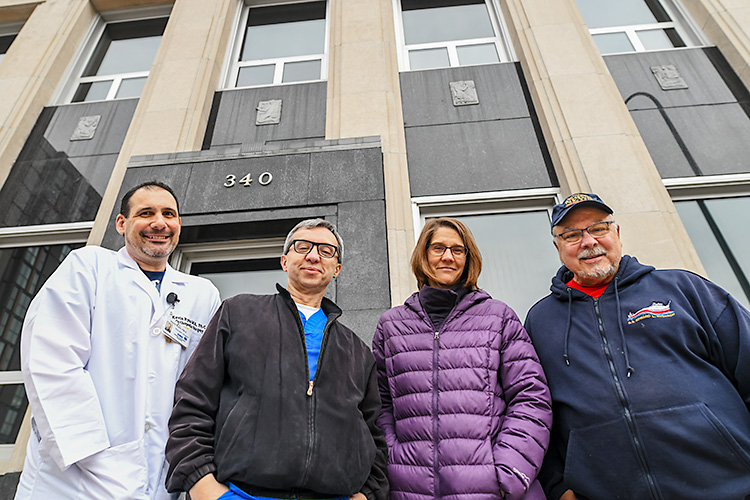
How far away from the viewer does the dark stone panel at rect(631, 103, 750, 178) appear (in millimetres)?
4945

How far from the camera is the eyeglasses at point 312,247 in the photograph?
2.23 metres

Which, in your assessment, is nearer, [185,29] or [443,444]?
[443,444]

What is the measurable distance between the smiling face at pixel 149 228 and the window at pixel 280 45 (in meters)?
4.44

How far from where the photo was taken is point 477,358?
6.77 feet

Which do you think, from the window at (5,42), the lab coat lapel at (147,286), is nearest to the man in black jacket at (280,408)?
the lab coat lapel at (147,286)

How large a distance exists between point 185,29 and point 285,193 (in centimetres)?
421

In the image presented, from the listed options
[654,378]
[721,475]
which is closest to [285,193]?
[654,378]

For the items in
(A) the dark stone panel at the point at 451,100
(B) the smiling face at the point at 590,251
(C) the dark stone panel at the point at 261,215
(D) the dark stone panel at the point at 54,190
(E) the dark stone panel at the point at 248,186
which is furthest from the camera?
(A) the dark stone panel at the point at 451,100

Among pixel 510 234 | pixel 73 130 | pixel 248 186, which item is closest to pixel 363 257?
pixel 248 186

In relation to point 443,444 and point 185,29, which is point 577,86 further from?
point 185,29

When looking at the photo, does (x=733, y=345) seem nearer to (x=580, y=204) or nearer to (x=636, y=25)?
(x=580, y=204)

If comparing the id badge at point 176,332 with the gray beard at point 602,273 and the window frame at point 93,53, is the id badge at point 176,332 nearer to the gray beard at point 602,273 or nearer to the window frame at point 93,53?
the gray beard at point 602,273

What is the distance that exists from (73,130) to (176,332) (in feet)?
18.5

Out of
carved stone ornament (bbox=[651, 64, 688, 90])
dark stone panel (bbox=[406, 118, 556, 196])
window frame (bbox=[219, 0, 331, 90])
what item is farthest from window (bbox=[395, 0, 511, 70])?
carved stone ornament (bbox=[651, 64, 688, 90])
